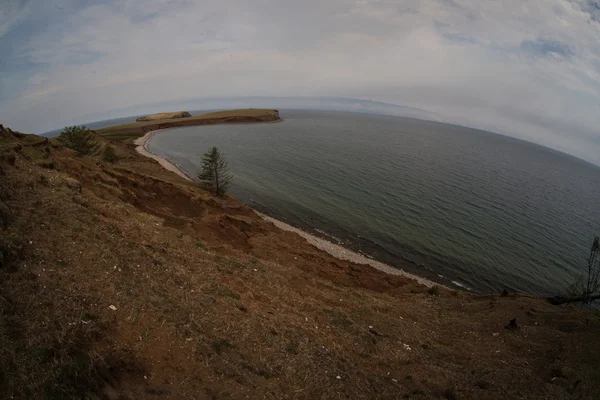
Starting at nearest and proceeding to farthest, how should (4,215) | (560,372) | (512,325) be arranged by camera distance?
(4,215), (560,372), (512,325)

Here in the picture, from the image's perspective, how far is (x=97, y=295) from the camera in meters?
11.2

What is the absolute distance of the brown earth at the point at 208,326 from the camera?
8.80 metres

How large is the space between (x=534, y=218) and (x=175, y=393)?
6866 cm

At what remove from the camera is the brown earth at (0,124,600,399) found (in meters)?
8.80

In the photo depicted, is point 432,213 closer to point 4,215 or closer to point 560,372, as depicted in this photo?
point 560,372

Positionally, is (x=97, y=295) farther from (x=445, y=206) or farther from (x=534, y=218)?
(x=534, y=218)

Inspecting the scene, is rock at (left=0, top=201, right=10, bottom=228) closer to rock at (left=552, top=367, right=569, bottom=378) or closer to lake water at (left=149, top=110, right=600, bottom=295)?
rock at (left=552, top=367, right=569, bottom=378)

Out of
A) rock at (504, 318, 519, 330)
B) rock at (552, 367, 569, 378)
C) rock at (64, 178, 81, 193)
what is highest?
rock at (64, 178, 81, 193)

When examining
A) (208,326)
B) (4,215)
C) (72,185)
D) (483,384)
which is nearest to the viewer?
(483,384)

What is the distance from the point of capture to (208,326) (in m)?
12.0

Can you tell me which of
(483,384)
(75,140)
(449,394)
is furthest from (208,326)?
(75,140)

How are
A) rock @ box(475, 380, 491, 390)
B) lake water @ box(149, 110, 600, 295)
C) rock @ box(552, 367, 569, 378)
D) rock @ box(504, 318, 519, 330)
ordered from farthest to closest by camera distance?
lake water @ box(149, 110, 600, 295) → rock @ box(504, 318, 519, 330) → rock @ box(552, 367, 569, 378) → rock @ box(475, 380, 491, 390)

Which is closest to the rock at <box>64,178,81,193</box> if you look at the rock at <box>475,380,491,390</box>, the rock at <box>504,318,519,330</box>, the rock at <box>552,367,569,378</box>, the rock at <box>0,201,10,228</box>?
the rock at <box>0,201,10,228</box>

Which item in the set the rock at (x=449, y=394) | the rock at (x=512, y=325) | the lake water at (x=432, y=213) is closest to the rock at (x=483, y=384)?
the rock at (x=449, y=394)
